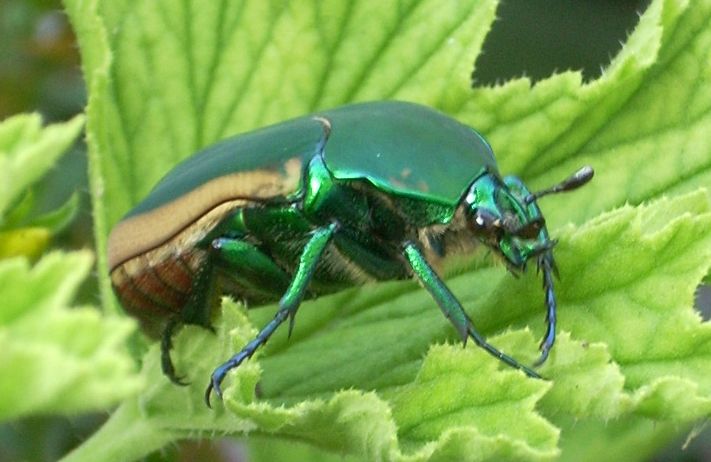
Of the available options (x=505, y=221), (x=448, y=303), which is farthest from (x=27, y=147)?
(x=505, y=221)

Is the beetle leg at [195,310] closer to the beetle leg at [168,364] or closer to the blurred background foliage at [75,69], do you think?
the beetle leg at [168,364]

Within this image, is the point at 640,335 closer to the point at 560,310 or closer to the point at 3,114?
the point at 560,310

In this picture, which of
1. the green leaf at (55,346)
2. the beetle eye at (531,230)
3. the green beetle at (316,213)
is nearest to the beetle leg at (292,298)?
the green beetle at (316,213)

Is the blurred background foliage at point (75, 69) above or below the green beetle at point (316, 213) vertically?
below

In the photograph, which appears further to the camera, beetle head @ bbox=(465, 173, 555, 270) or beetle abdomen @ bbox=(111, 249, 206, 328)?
beetle abdomen @ bbox=(111, 249, 206, 328)

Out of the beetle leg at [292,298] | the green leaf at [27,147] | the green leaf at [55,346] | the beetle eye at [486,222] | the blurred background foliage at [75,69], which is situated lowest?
the blurred background foliage at [75,69]

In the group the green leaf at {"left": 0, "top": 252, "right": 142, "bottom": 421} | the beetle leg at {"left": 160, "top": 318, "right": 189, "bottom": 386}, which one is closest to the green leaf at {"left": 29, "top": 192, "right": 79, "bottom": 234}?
the beetle leg at {"left": 160, "top": 318, "right": 189, "bottom": 386}

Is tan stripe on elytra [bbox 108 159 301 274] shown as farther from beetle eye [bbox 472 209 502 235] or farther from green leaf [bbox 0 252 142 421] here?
green leaf [bbox 0 252 142 421]
